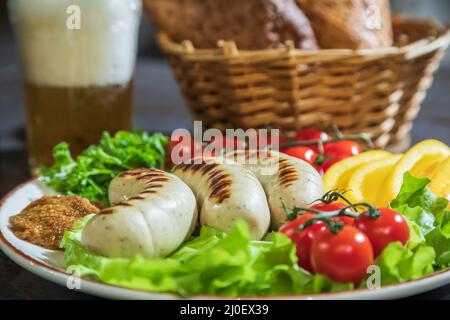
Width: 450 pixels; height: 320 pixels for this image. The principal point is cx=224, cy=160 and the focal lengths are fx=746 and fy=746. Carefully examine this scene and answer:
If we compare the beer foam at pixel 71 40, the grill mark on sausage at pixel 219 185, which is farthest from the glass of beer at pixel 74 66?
the grill mark on sausage at pixel 219 185

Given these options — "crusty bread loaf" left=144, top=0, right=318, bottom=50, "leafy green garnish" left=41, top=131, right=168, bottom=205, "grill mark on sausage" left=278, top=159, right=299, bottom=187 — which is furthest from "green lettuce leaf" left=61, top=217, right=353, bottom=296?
"crusty bread loaf" left=144, top=0, right=318, bottom=50

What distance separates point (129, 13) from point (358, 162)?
0.75 metres

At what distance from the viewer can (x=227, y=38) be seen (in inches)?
81.7

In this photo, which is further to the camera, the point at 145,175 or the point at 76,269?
the point at 145,175

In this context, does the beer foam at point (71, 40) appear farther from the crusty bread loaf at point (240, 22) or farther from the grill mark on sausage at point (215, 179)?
the grill mark on sausage at point (215, 179)

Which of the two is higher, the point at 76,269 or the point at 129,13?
the point at 129,13

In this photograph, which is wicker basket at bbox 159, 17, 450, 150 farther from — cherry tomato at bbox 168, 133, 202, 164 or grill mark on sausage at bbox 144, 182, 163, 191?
grill mark on sausage at bbox 144, 182, 163, 191

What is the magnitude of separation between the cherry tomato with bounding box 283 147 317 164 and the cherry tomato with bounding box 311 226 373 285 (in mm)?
645

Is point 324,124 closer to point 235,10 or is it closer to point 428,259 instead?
point 235,10

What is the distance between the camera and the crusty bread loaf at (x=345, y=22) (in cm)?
207

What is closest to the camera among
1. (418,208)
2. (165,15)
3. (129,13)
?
(418,208)

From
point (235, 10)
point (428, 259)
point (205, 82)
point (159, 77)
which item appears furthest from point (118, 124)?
point (159, 77)

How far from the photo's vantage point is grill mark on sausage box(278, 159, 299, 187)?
137 centimetres

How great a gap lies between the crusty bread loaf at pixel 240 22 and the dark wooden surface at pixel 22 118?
0.35 meters
